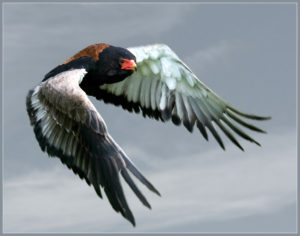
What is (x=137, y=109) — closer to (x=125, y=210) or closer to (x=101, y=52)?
(x=101, y=52)

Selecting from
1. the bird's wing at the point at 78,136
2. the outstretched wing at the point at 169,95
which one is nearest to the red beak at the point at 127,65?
the outstretched wing at the point at 169,95

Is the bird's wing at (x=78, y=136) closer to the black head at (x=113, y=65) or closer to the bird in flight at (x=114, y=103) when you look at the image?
the bird in flight at (x=114, y=103)

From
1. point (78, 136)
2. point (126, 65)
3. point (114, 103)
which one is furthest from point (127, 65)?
point (78, 136)

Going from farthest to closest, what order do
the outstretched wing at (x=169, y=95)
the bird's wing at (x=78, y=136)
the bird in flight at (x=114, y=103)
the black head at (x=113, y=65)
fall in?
the outstretched wing at (x=169, y=95) < the black head at (x=113, y=65) < the bird in flight at (x=114, y=103) < the bird's wing at (x=78, y=136)

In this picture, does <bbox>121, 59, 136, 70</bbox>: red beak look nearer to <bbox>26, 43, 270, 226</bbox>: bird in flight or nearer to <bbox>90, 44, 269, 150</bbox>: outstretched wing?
<bbox>26, 43, 270, 226</bbox>: bird in flight

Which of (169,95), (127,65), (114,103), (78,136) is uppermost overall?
(127,65)

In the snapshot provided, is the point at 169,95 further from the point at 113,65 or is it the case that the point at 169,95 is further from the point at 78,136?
the point at 78,136
